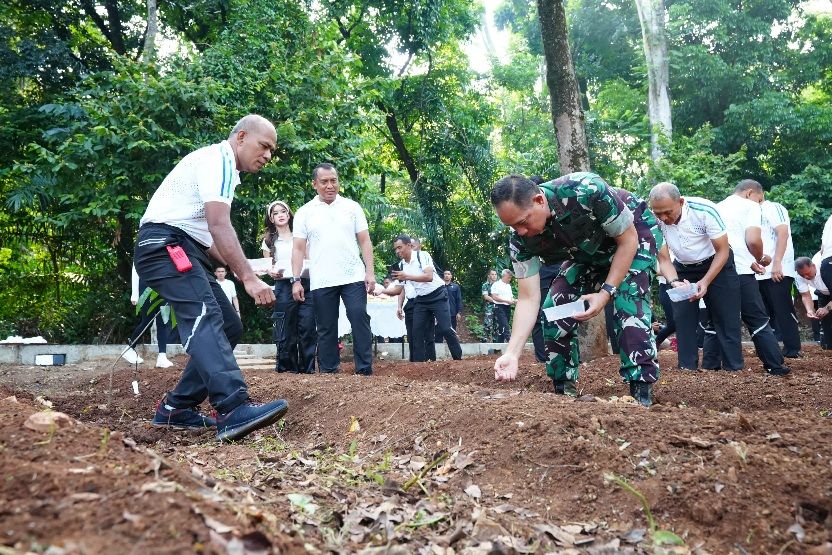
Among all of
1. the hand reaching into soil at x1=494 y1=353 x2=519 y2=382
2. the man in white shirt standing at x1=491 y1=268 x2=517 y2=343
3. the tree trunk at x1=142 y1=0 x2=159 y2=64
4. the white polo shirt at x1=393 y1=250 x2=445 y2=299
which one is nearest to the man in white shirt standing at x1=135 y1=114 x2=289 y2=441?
the hand reaching into soil at x1=494 y1=353 x2=519 y2=382

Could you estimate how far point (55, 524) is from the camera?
1.90m

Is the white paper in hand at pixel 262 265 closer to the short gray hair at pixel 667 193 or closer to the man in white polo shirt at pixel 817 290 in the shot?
the short gray hair at pixel 667 193

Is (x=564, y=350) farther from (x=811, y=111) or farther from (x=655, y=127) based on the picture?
(x=811, y=111)

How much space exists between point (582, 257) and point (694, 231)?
6.77 ft

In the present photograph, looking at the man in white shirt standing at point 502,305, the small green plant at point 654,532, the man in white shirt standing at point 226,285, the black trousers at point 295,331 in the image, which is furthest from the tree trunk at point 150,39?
the small green plant at point 654,532

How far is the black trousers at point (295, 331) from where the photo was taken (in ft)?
27.6

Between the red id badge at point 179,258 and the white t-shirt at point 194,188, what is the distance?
177mm

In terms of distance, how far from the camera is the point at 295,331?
8.59m

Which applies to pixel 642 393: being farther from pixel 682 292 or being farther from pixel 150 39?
pixel 150 39

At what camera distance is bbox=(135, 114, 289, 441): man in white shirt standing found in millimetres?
4348

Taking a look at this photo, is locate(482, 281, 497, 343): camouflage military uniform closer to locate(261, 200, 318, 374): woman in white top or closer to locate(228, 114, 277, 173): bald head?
locate(261, 200, 318, 374): woman in white top

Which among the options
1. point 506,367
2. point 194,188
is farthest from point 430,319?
point 506,367

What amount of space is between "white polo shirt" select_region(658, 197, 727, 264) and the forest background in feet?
10.7

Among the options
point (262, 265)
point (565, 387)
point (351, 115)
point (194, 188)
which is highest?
point (351, 115)
